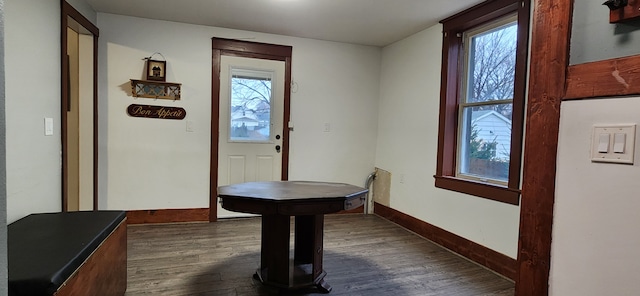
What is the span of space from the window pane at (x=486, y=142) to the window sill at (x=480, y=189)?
12 centimetres

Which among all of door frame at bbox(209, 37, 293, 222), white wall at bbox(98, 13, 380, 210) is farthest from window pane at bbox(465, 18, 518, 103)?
door frame at bbox(209, 37, 293, 222)

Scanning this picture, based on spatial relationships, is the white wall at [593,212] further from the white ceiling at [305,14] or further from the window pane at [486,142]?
the white ceiling at [305,14]

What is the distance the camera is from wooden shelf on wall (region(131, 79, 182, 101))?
3462 mm

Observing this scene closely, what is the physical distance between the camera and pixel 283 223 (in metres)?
2.09

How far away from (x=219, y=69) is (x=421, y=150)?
2.46m

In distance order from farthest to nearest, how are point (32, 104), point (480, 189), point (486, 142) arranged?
1. point (486, 142)
2. point (480, 189)
3. point (32, 104)

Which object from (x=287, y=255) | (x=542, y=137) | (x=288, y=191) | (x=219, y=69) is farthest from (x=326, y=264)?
(x=219, y=69)

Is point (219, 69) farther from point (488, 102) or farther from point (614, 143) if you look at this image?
point (614, 143)

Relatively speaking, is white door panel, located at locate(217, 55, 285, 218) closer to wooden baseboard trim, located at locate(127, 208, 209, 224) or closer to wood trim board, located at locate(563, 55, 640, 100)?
wooden baseboard trim, located at locate(127, 208, 209, 224)

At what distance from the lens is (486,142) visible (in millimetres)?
2947

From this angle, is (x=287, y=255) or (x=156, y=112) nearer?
(x=287, y=255)

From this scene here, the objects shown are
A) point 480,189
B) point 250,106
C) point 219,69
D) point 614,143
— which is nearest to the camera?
point 614,143

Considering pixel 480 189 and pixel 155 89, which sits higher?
pixel 155 89

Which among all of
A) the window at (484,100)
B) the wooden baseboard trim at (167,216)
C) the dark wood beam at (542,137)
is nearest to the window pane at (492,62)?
the window at (484,100)
